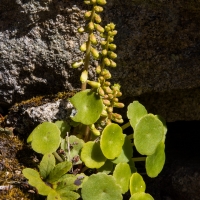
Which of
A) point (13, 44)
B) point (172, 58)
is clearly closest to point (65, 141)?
point (13, 44)

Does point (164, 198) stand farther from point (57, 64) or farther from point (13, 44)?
point (13, 44)

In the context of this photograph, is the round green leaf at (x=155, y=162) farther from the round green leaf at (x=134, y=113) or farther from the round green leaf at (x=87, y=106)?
the round green leaf at (x=87, y=106)

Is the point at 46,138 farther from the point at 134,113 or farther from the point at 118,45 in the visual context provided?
the point at 118,45

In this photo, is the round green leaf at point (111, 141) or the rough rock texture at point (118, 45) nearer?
the round green leaf at point (111, 141)

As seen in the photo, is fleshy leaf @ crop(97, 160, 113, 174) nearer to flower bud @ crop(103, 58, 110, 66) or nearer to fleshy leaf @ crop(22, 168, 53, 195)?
fleshy leaf @ crop(22, 168, 53, 195)

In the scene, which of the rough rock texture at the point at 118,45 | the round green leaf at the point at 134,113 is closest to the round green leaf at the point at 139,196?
the round green leaf at the point at 134,113

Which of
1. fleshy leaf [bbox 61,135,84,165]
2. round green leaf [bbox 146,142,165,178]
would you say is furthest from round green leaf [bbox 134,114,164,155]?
fleshy leaf [bbox 61,135,84,165]
